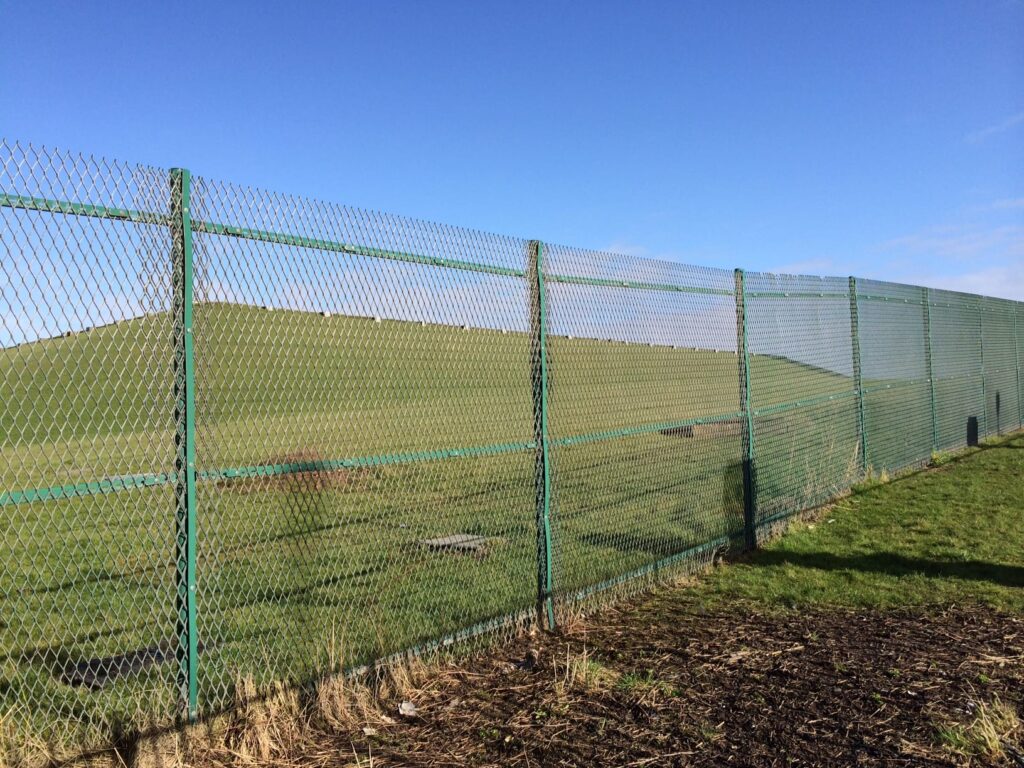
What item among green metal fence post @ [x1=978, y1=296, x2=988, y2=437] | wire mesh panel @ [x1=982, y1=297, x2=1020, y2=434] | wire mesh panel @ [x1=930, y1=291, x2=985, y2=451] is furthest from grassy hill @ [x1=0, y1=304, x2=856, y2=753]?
wire mesh panel @ [x1=982, y1=297, x2=1020, y2=434]

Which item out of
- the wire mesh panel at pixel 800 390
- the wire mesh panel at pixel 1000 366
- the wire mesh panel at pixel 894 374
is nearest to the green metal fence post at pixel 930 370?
the wire mesh panel at pixel 894 374

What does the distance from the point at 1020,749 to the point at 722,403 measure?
4.51 m

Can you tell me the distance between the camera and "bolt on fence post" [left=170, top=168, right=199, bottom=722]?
363 centimetres

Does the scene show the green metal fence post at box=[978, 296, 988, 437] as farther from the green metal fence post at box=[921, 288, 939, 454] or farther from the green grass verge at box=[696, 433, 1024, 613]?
the green grass verge at box=[696, 433, 1024, 613]

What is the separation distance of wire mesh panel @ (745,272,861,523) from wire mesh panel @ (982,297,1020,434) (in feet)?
24.3

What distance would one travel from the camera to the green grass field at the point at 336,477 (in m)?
3.80

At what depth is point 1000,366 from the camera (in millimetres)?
17109

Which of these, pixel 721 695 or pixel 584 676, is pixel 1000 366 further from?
pixel 584 676

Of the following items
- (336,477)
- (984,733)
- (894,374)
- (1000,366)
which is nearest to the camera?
(984,733)

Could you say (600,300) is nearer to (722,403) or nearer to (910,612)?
(722,403)

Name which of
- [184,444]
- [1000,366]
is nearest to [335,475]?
[184,444]

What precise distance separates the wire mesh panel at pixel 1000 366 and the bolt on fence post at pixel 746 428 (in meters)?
10.6

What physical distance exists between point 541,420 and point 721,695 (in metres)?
2.11

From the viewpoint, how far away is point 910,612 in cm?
571
